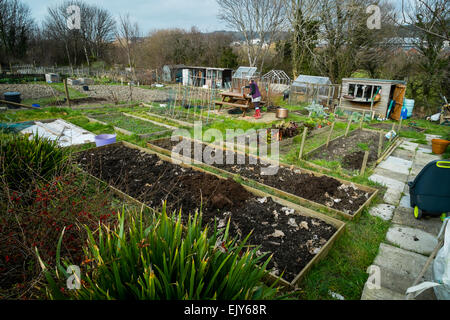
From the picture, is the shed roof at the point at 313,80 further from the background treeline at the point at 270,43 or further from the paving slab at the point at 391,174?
the paving slab at the point at 391,174

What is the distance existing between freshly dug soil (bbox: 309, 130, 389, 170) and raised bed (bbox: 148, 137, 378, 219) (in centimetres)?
133

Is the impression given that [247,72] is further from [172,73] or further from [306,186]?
[306,186]

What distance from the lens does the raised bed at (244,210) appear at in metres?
3.29

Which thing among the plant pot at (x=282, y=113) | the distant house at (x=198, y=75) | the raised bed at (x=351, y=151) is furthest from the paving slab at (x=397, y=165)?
the distant house at (x=198, y=75)

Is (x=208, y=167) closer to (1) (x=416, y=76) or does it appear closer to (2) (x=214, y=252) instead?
(2) (x=214, y=252)

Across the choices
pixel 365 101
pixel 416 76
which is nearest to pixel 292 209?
pixel 365 101

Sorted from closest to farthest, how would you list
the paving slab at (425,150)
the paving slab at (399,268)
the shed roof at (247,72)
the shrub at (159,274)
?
the shrub at (159,274)
the paving slab at (399,268)
the paving slab at (425,150)
the shed roof at (247,72)

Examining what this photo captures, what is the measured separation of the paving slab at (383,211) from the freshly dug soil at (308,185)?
22 cm

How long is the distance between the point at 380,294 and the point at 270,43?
27.9 m

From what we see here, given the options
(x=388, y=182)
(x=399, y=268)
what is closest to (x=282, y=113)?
(x=388, y=182)

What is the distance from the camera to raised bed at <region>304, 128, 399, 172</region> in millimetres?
6547

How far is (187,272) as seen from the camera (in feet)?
5.83

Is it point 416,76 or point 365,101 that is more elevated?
point 416,76
